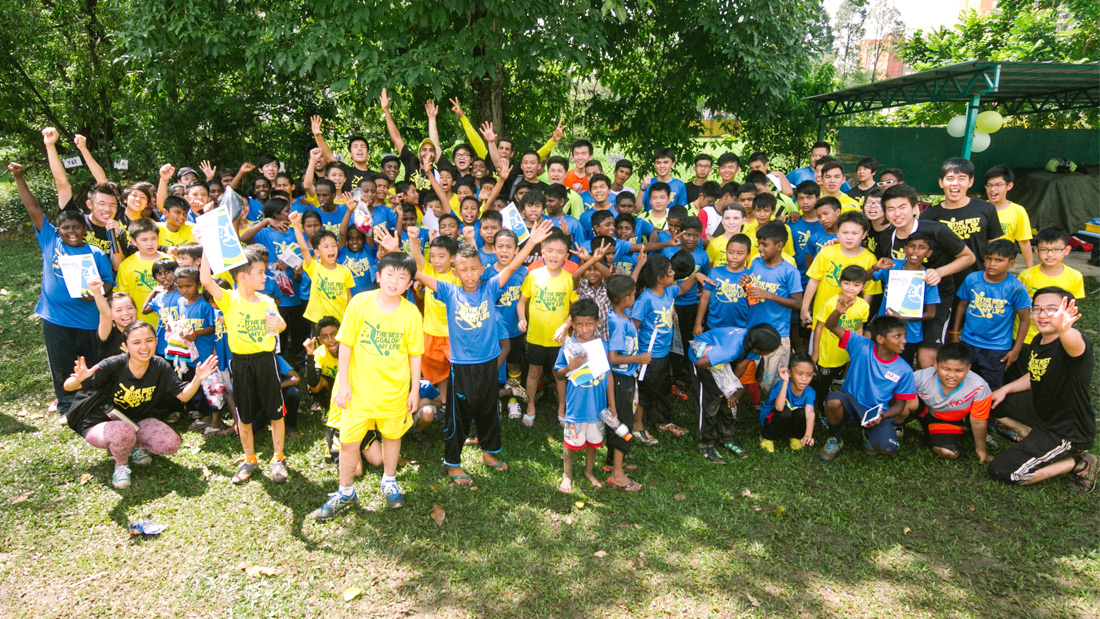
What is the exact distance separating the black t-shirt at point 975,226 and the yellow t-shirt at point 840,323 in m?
0.95

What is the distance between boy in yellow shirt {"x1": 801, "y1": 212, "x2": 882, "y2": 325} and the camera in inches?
209

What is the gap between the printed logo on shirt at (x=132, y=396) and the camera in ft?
15.6

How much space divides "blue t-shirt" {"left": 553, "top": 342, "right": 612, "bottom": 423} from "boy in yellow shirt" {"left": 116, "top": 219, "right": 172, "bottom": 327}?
12.4 ft

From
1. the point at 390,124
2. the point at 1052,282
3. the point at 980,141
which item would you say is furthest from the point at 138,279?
the point at 980,141

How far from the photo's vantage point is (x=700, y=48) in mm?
9867

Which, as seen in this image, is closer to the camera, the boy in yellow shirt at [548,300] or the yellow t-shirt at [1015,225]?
the boy in yellow shirt at [548,300]

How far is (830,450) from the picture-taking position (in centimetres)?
507

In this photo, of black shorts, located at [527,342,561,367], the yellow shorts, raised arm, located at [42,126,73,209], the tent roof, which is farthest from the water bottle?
the tent roof

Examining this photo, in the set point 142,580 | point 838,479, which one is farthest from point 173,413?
point 838,479

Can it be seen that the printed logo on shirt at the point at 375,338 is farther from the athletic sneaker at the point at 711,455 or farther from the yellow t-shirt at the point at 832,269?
the yellow t-shirt at the point at 832,269

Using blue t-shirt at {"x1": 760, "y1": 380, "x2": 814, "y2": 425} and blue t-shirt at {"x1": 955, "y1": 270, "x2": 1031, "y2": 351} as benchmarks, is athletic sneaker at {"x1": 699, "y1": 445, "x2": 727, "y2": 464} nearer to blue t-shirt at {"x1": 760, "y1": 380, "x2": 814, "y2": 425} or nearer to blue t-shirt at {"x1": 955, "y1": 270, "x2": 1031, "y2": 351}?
blue t-shirt at {"x1": 760, "y1": 380, "x2": 814, "y2": 425}

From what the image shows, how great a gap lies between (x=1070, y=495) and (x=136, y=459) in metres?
6.85

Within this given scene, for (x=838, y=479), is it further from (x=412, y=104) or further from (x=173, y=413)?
(x=412, y=104)

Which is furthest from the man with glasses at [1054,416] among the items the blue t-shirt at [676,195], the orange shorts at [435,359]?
the orange shorts at [435,359]
